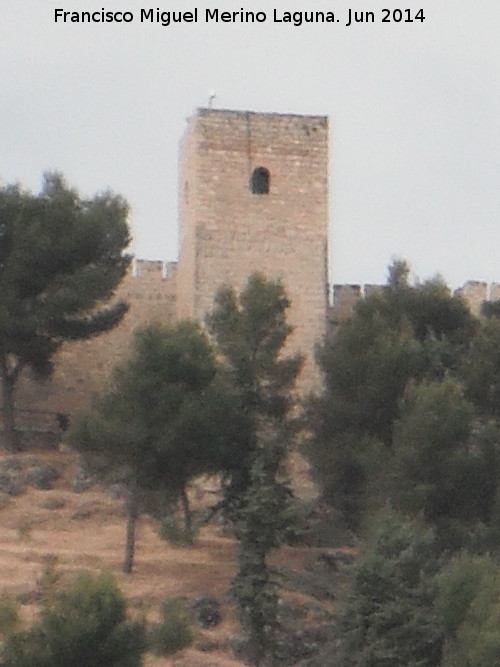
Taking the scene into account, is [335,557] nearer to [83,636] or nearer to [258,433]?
[258,433]

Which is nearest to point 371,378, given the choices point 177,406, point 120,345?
point 177,406

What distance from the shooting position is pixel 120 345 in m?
33.7

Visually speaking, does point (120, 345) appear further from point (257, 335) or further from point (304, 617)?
point (304, 617)

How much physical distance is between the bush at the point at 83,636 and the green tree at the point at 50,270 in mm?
9660

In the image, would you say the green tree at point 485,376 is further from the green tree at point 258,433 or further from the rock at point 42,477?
the rock at point 42,477

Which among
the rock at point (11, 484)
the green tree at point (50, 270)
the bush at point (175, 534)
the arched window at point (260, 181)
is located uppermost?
the arched window at point (260, 181)

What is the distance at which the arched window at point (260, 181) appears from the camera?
32.4 m

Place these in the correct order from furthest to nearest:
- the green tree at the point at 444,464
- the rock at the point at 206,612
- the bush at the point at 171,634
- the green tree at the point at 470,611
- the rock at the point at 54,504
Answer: the rock at the point at 54,504
the green tree at the point at 444,464
the rock at the point at 206,612
the bush at the point at 171,634
the green tree at the point at 470,611

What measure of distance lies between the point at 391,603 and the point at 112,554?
480 cm

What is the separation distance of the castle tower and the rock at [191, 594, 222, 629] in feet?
24.3

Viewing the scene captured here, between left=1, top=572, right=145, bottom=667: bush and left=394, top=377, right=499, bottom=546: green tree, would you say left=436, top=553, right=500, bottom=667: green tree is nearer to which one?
left=394, top=377, right=499, bottom=546: green tree

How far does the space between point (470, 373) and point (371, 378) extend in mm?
1371

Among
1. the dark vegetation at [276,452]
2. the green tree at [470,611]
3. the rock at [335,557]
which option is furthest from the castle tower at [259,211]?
the green tree at [470,611]

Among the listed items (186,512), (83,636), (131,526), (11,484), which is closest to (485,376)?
(186,512)
